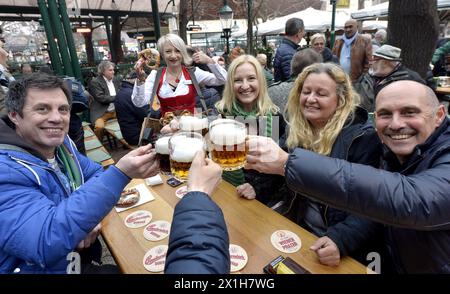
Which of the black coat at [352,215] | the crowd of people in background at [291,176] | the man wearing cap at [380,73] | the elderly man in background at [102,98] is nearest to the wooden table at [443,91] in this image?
the man wearing cap at [380,73]

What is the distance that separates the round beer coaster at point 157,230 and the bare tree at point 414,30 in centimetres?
360

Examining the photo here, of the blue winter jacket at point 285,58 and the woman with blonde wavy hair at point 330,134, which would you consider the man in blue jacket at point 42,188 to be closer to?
the woman with blonde wavy hair at point 330,134

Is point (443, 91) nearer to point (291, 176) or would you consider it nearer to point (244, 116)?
point (244, 116)

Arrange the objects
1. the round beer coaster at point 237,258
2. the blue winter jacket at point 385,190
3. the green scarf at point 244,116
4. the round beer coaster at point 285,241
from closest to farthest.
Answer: the blue winter jacket at point 385,190, the round beer coaster at point 237,258, the round beer coaster at point 285,241, the green scarf at point 244,116

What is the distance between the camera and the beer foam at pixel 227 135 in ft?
4.04

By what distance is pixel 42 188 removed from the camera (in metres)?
1.40

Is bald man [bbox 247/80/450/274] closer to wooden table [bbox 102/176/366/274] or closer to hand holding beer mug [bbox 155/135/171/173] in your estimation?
wooden table [bbox 102/176/366/274]

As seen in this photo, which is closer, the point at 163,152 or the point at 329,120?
the point at 163,152

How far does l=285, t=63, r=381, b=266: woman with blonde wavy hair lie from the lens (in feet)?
5.20

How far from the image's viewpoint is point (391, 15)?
133 inches

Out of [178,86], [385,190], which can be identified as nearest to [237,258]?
[385,190]

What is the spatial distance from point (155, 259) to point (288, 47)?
4.21 metres
